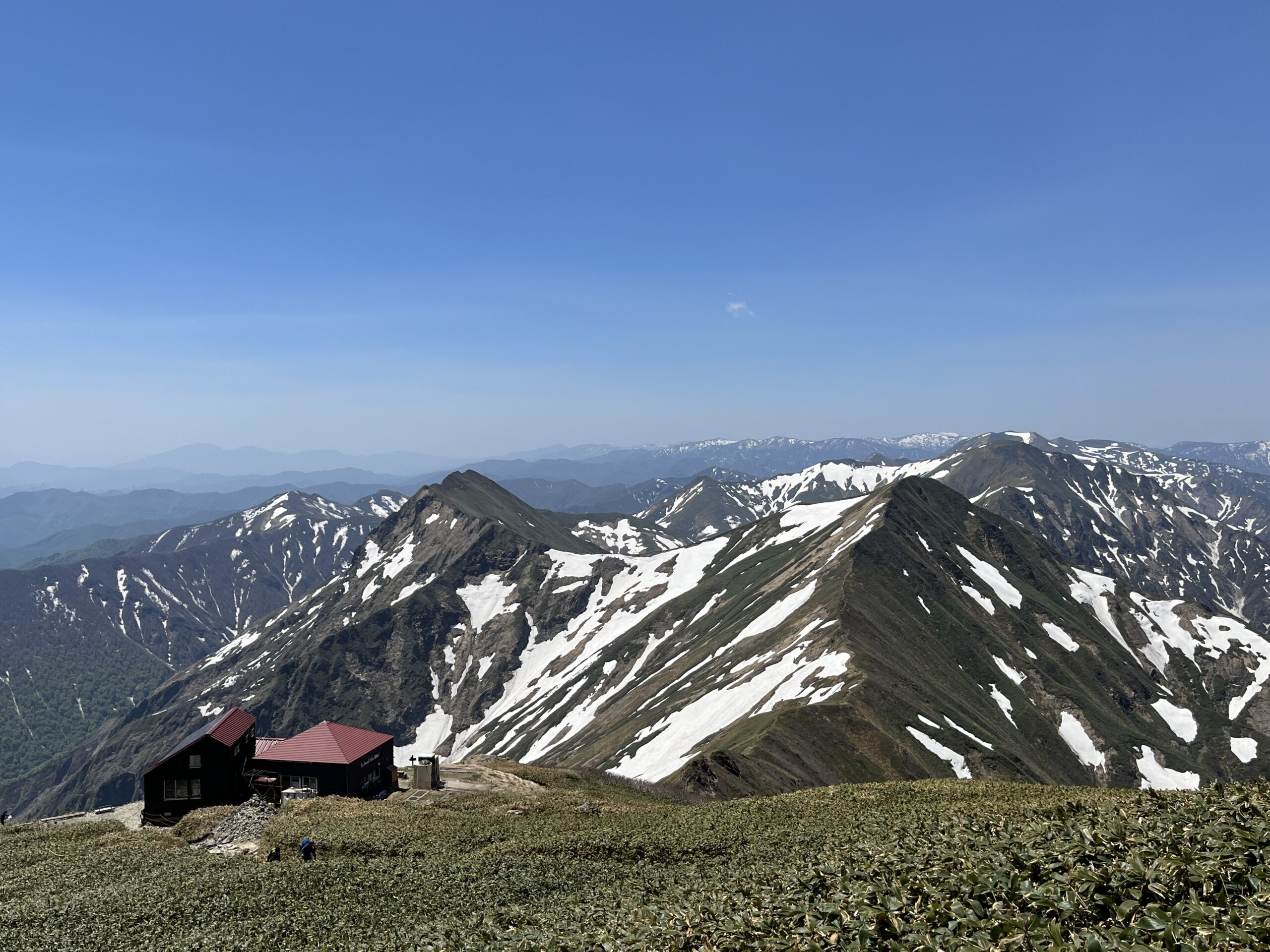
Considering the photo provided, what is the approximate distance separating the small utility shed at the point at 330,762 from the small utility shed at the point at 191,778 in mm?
4184

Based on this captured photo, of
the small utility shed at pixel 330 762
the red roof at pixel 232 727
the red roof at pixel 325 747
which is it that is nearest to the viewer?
the red roof at pixel 232 727

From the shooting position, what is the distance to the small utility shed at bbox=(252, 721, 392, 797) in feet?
195

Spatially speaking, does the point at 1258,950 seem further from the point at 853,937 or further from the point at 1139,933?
the point at 853,937

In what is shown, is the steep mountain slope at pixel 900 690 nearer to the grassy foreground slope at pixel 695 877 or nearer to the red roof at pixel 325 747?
the red roof at pixel 325 747

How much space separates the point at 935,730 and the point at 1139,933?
9609 cm

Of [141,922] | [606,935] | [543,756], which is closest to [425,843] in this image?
[141,922]

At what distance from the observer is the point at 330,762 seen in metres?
59.6

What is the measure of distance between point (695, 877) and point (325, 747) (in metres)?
45.1

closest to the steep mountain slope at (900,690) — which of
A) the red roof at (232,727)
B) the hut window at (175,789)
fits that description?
the red roof at (232,727)

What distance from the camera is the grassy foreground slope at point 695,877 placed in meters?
12.3

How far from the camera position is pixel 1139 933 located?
34.1 ft

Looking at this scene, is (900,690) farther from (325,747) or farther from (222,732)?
(222,732)

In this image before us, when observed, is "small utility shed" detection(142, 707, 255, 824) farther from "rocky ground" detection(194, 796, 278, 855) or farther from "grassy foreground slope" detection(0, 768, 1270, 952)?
"rocky ground" detection(194, 796, 278, 855)

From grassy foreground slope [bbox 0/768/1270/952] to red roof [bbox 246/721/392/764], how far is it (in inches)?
331
